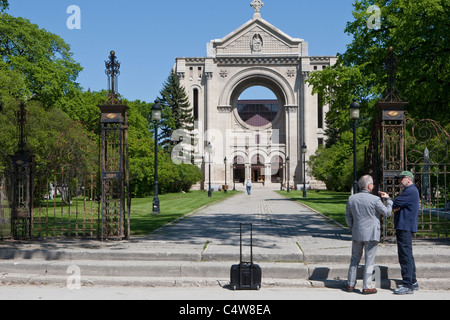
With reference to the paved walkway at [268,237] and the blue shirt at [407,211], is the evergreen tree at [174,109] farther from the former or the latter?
the blue shirt at [407,211]

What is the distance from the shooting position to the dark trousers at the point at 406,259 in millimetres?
7582

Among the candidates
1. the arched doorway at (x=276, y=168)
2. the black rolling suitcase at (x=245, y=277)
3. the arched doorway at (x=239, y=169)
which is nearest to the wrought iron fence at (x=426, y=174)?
the black rolling suitcase at (x=245, y=277)

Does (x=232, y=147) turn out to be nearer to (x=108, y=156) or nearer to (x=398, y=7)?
(x=398, y=7)

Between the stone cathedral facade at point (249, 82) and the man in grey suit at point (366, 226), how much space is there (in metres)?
65.7

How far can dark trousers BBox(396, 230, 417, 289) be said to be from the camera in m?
7.58

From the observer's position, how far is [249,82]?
252 feet

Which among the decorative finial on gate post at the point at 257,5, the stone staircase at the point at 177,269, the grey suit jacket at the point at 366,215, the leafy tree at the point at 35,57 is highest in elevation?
the decorative finial on gate post at the point at 257,5

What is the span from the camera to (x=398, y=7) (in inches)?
936

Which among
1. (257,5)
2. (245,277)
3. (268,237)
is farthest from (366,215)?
(257,5)

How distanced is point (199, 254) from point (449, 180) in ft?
59.5

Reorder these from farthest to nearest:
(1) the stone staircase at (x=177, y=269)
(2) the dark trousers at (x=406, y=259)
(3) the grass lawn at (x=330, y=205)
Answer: (3) the grass lawn at (x=330, y=205) → (1) the stone staircase at (x=177, y=269) → (2) the dark trousers at (x=406, y=259)

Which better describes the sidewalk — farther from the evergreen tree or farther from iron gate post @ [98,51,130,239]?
the evergreen tree

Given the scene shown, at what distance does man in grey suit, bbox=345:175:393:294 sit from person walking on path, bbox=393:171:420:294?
1.26 ft
